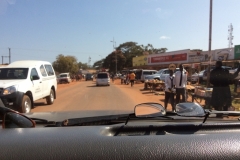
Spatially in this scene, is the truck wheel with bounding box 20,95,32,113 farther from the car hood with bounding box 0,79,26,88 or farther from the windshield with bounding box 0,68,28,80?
the windshield with bounding box 0,68,28,80

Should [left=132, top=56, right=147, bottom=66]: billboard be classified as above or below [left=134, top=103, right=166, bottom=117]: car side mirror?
above

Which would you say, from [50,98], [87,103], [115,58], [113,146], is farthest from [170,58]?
[113,146]

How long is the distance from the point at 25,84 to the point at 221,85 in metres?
6.69

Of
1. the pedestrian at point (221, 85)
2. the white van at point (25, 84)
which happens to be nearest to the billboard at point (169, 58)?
the white van at point (25, 84)

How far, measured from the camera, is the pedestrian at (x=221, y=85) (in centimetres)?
742

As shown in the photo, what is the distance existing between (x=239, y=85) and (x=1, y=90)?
11.7 m

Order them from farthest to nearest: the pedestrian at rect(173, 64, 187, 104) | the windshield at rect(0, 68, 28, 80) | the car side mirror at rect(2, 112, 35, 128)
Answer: the windshield at rect(0, 68, 28, 80) → the pedestrian at rect(173, 64, 187, 104) → the car side mirror at rect(2, 112, 35, 128)

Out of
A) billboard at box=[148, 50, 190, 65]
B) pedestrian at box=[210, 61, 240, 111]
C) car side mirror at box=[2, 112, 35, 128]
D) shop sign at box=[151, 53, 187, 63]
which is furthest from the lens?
shop sign at box=[151, 53, 187, 63]

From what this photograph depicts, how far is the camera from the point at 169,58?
4694 centimetres

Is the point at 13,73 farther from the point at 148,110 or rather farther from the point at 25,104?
the point at 148,110

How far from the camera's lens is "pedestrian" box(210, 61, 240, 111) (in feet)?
24.3

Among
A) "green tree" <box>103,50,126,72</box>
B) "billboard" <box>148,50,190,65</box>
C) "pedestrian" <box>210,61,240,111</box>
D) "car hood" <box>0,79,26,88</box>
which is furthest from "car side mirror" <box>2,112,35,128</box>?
"green tree" <box>103,50,126,72</box>

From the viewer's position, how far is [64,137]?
175 cm

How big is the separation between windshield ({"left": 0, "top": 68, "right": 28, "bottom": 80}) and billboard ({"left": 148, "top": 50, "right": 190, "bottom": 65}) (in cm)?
3250
